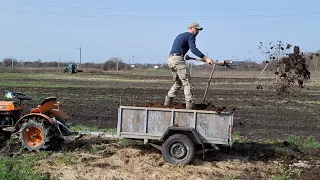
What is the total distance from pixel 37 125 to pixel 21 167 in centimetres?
154

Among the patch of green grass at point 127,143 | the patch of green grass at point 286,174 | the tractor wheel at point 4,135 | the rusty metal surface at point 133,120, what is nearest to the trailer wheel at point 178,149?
the rusty metal surface at point 133,120

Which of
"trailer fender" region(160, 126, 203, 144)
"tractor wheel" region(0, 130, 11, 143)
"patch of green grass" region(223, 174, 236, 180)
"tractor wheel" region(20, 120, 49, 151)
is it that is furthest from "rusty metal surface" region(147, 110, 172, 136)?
"tractor wheel" region(0, 130, 11, 143)

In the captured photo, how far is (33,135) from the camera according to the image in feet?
32.7

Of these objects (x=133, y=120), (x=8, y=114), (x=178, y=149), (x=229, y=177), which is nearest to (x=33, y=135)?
(x=8, y=114)

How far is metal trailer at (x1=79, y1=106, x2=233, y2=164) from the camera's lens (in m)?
9.07

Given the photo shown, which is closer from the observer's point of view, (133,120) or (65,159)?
(65,159)

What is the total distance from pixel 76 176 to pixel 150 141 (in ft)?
6.91

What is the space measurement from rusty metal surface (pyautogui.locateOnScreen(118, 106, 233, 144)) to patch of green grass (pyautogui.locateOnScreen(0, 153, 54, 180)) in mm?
1904

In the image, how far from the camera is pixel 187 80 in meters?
9.73

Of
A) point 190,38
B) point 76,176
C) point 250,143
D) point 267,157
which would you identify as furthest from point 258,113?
point 76,176

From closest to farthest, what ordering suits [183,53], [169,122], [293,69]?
[169,122] → [183,53] → [293,69]

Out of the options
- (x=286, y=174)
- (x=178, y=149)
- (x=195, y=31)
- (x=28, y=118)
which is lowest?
(x=286, y=174)

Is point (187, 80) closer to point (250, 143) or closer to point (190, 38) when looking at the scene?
point (190, 38)

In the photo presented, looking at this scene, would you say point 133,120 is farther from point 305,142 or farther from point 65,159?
point 305,142
